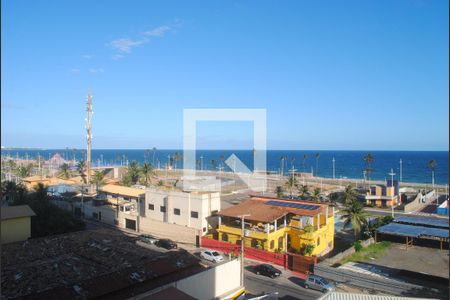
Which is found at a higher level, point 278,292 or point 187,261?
point 187,261

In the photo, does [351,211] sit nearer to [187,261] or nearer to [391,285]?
[391,285]

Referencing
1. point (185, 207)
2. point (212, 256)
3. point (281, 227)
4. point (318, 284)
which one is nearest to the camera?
point (318, 284)

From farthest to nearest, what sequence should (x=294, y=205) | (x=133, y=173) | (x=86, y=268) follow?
(x=133, y=173) < (x=294, y=205) < (x=86, y=268)

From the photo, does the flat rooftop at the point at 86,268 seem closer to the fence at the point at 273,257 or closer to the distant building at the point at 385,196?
the fence at the point at 273,257

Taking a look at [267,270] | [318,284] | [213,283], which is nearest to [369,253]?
[318,284]

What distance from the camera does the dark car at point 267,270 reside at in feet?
79.4

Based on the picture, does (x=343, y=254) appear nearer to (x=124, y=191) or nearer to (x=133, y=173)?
(x=124, y=191)

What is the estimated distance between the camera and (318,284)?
22.1 m

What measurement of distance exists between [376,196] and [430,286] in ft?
110

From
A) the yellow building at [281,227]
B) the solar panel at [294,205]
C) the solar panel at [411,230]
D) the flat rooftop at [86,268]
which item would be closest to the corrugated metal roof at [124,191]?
the yellow building at [281,227]

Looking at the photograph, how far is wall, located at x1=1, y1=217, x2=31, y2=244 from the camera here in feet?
84.6

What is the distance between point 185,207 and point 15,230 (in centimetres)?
1370

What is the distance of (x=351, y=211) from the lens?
32.4 m

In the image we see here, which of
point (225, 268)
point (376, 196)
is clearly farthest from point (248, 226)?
point (376, 196)
